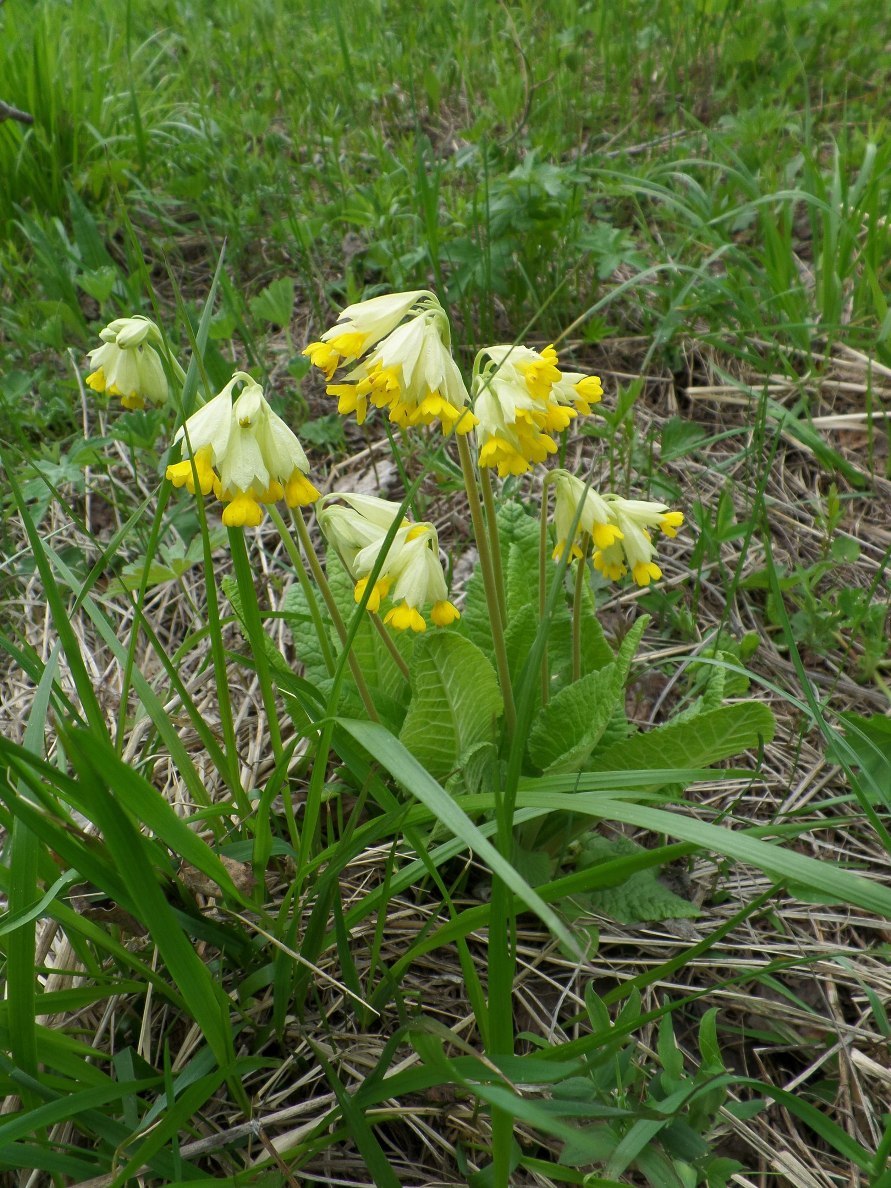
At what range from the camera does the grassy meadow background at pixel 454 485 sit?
137 cm

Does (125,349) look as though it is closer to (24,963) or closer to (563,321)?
(24,963)

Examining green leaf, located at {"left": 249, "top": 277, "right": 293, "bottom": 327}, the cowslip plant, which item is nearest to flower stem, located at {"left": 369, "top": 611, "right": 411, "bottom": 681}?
the cowslip plant

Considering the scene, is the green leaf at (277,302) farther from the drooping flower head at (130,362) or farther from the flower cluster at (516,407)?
the flower cluster at (516,407)

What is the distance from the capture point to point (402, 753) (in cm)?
120

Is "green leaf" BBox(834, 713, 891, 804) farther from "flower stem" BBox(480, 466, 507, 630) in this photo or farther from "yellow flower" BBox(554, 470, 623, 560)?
"flower stem" BBox(480, 466, 507, 630)

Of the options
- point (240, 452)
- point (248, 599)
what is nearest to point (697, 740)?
point (248, 599)

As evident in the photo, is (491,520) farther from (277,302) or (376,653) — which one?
(277,302)

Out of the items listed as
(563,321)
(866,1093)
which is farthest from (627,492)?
(866,1093)

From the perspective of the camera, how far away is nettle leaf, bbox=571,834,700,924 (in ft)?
5.45

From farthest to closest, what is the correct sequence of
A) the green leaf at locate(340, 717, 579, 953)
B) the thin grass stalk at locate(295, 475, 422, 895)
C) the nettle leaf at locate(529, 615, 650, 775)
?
the nettle leaf at locate(529, 615, 650, 775) → the thin grass stalk at locate(295, 475, 422, 895) → the green leaf at locate(340, 717, 579, 953)

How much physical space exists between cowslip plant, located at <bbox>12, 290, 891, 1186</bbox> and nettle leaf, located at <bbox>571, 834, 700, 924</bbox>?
2 cm

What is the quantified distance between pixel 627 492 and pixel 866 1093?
1574 mm

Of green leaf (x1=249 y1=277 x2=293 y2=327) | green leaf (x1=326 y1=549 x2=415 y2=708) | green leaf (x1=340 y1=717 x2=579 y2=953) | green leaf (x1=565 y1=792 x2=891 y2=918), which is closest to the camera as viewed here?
green leaf (x1=340 y1=717 x2=579 y2=953)

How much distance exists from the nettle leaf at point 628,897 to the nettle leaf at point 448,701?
12.3 inches
